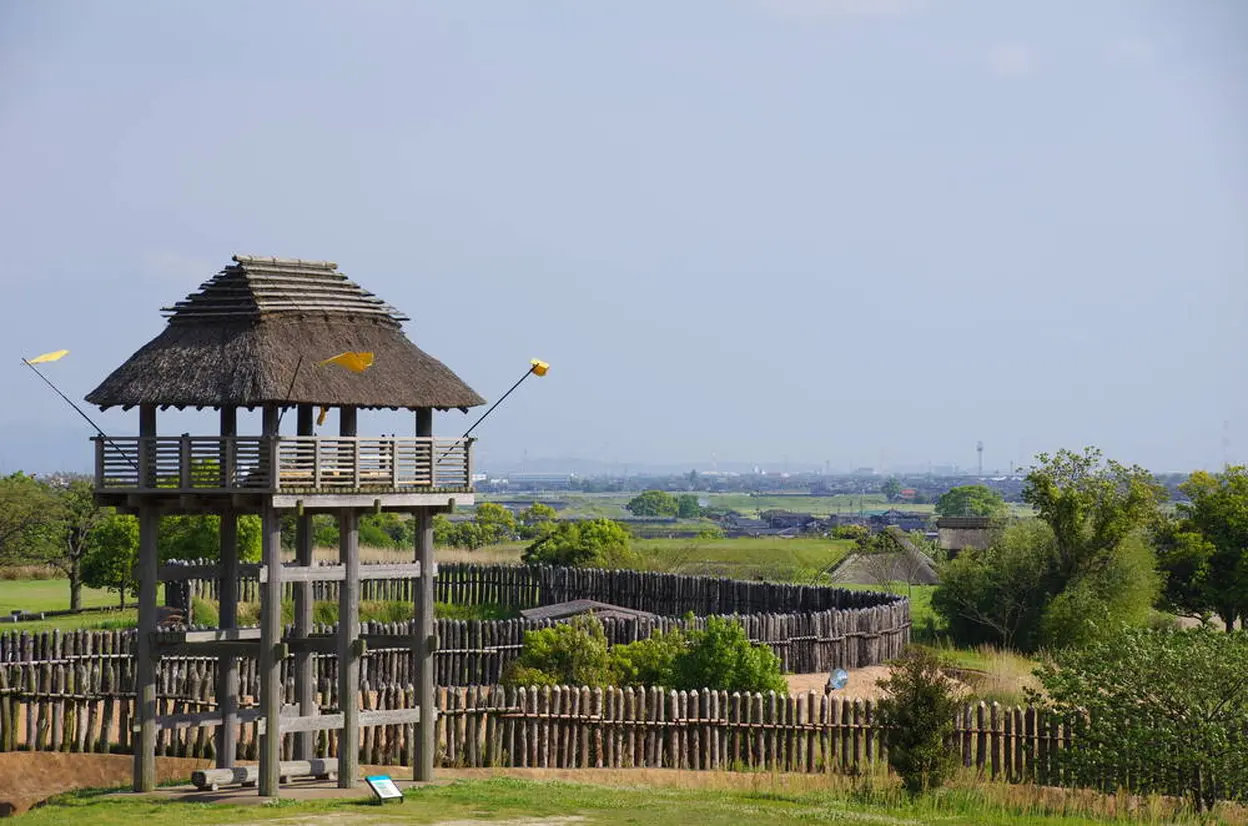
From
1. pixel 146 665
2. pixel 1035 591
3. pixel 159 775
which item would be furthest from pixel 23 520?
pixel 146 665

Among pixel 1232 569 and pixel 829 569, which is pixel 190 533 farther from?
pixel 1232 569

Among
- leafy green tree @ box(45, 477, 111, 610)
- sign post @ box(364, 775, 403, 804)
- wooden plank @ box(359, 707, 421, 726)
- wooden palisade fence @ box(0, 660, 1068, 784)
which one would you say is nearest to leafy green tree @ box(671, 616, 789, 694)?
wooden palisade fence @ box(0, 660, 1068, 784)

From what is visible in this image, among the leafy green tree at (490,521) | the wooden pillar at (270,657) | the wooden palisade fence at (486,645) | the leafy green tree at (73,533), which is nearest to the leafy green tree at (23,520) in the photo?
the leafy green tree at (73,533)

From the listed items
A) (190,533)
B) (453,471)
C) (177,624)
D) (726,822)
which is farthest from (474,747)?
(190,533)

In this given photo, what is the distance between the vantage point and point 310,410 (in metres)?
25.2

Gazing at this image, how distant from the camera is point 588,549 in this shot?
2242 inches

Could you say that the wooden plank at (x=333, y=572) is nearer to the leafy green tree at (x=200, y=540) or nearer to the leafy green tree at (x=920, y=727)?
the leafy green tree at (x=920, y=727)

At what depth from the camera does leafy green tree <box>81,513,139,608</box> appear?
1966 inches

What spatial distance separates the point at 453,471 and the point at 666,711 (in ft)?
18.7

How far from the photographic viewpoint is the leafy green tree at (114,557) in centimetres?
4994

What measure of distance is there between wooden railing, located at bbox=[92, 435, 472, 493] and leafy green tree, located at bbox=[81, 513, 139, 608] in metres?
26.9

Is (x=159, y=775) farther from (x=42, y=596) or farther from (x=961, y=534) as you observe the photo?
(x=961, y=534)

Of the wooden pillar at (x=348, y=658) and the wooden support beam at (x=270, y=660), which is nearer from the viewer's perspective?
the wooden support beam at (x=270, y=660)

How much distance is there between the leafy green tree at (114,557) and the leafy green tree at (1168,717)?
3164cm
